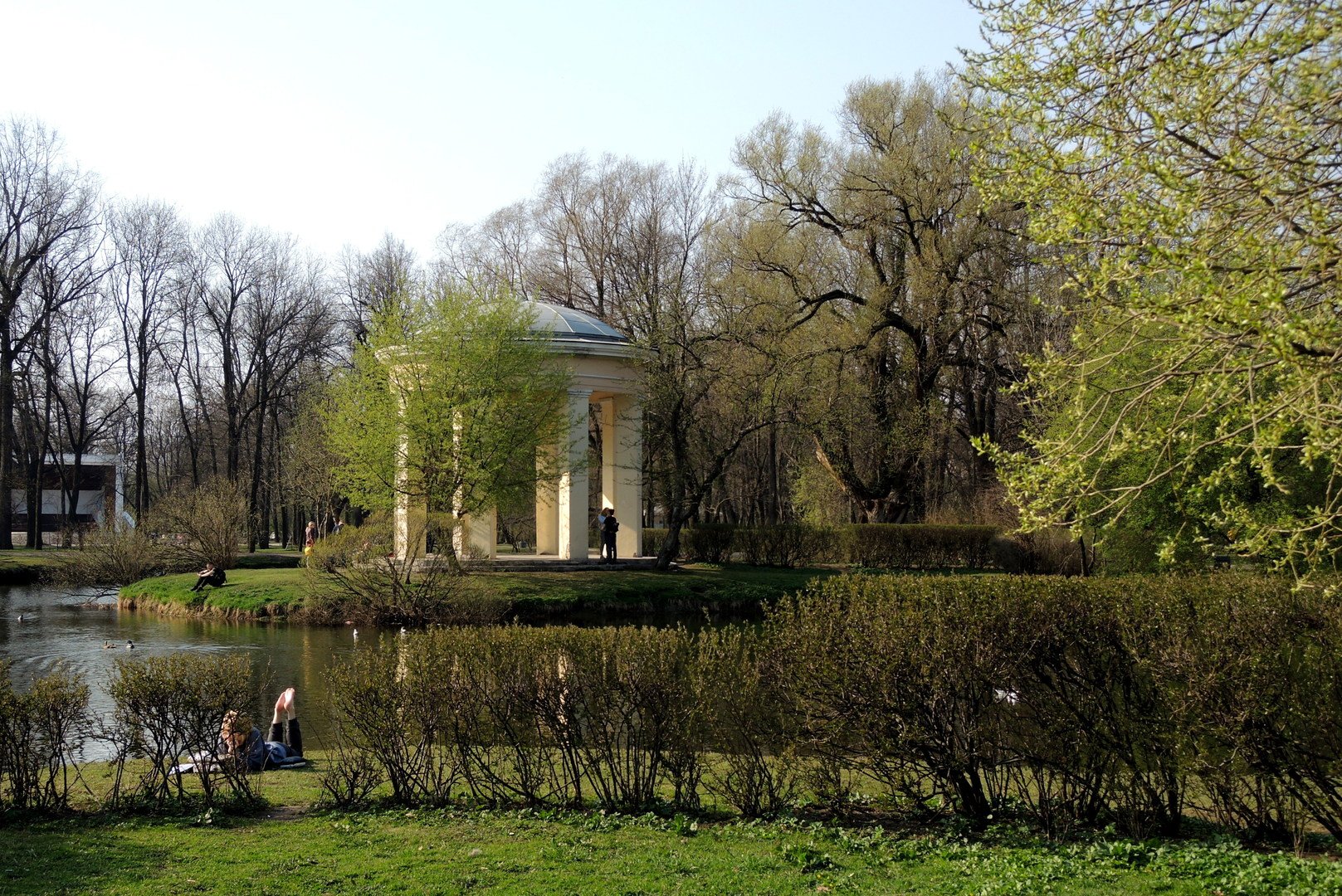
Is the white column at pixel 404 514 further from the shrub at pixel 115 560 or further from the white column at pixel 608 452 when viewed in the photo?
the shrub at pixel 115 560

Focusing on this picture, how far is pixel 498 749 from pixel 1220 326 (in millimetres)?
5929

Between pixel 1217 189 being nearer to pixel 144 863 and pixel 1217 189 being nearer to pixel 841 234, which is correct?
pixel 144 863

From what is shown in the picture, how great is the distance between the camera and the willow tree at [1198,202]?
6.05 meters

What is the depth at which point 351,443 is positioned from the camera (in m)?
28.5

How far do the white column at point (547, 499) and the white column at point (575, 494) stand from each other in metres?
0.45

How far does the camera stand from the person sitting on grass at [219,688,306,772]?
8.91 m

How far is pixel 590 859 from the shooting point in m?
6.98

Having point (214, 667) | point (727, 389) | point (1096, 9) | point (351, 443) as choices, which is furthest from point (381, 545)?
point (1096, 9)

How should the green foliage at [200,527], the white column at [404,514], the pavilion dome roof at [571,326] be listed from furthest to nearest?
the pavilion dome roof at [571,326], the green foliage at [200,527], the white column at [404,514]

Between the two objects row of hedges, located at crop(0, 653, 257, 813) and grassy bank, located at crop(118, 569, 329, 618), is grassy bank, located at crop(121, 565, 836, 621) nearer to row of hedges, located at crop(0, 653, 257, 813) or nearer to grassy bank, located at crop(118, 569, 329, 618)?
grassy bank, located at crop(118, 569, 329, 618)

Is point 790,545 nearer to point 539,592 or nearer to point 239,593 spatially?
point 539,592

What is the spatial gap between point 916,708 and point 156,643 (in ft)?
60.4

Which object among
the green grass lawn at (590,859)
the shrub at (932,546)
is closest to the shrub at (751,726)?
the green grass lawn at (590,859)

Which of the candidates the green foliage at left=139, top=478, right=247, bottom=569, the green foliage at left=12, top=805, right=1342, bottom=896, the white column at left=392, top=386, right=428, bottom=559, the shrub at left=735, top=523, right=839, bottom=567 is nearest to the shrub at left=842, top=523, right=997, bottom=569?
the shrub at left=735, top=523, right=839, bottom=567
